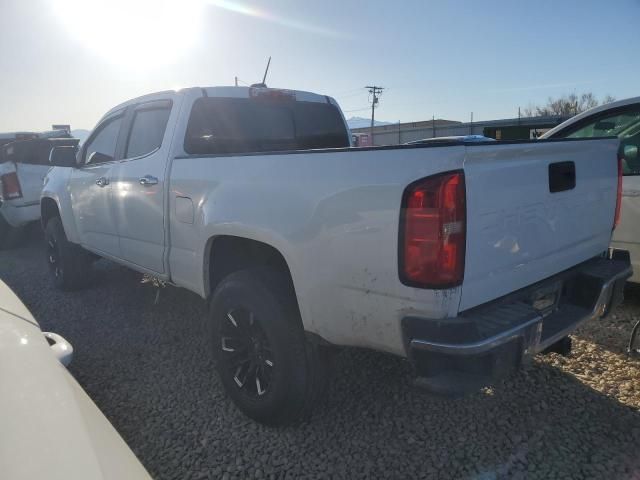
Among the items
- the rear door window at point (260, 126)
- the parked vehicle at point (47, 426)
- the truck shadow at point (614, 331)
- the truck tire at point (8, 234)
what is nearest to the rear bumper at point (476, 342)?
the parked vehicle at point (47, 426)

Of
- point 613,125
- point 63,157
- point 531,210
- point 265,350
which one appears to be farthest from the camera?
point 63,157

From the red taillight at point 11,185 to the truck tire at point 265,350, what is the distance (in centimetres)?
631

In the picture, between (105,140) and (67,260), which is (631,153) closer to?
(105,140)

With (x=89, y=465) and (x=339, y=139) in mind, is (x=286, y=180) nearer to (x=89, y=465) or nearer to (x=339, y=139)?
(x=89, y=465)

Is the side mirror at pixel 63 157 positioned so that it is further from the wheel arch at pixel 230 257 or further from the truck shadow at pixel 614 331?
the truck shadow at pixel 614 331

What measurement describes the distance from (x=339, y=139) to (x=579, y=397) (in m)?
2.78

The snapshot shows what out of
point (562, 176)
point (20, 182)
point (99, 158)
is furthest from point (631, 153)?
point (20, 182)

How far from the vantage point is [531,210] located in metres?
2.10

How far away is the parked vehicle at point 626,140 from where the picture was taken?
12.4 ft

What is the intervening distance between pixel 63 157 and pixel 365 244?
13.0ft

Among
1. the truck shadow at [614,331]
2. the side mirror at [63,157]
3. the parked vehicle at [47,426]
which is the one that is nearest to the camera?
the parked vehicle at [47,426]

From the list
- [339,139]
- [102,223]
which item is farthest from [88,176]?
[339,139]

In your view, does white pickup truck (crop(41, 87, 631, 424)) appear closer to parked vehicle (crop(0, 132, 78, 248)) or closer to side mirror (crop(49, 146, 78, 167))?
side mirror (crop(49, 146, 78, 167))

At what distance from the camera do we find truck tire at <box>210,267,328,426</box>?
7.73ft
